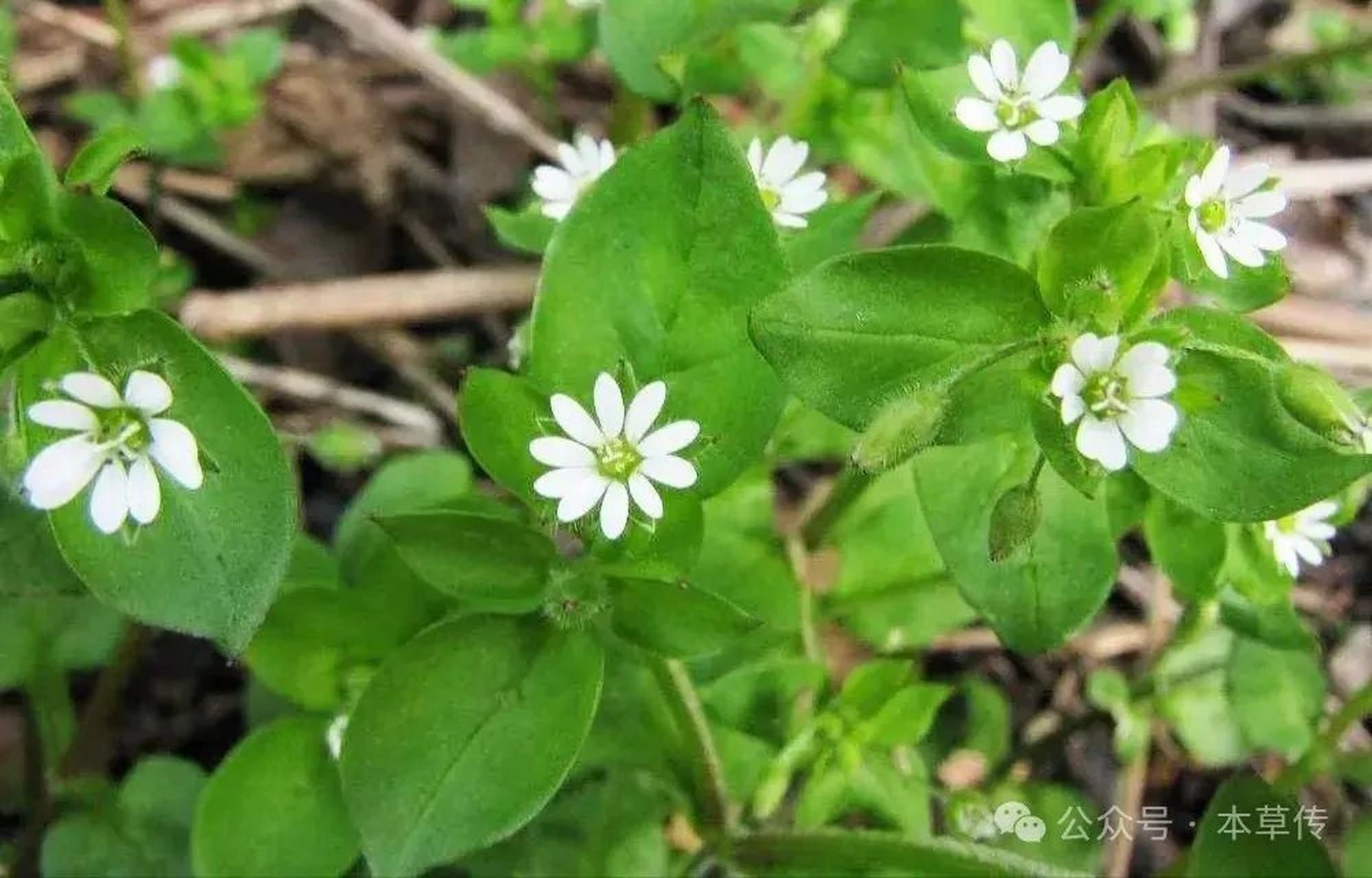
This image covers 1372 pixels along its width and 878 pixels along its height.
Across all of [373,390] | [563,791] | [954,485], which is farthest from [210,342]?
[954,485]

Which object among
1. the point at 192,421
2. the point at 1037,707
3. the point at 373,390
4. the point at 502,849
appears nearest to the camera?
the point at 192,421

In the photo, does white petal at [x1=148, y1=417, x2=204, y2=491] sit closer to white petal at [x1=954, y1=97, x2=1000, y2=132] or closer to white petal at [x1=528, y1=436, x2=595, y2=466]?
white petal at [x1=528, y1=436, x2=595, y2=466]

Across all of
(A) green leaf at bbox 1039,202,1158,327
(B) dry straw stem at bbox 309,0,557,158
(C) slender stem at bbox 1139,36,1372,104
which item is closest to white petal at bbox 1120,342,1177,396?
(A) green leaf at bbox 1039,202,1158,327

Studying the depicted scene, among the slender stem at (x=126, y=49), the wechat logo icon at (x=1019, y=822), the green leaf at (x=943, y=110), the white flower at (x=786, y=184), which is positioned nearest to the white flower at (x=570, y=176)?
the white flower at (x=786, y=184)

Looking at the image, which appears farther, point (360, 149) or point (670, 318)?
point (360, 149)

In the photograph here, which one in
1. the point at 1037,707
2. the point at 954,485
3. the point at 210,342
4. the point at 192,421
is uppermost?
the point at 192,421

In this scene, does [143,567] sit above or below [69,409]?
below

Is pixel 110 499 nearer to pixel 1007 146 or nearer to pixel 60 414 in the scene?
pixel 60 414

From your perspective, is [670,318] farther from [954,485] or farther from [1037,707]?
[1037,707]
